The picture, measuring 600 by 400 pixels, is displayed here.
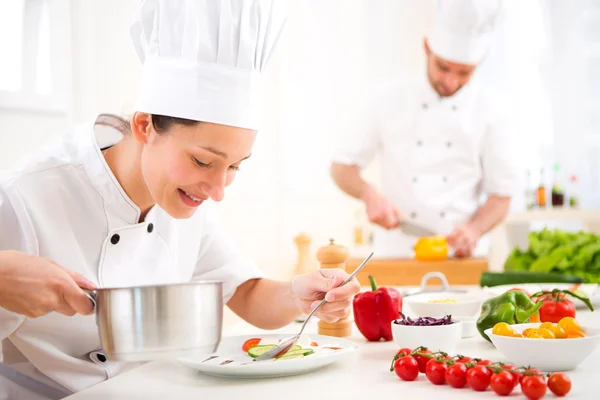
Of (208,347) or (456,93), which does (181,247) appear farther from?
(456,93)

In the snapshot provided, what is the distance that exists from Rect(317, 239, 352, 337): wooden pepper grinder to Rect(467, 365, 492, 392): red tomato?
0.62m

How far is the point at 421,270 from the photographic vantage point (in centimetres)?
343

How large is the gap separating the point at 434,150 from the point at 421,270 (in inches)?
44.3

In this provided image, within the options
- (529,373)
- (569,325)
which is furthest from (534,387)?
(569,325)

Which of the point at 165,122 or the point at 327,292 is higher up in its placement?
the point at 165,122

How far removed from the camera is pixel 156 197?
1519 millimetres

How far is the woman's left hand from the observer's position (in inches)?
55.3

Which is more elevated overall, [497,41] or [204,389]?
[497,41]

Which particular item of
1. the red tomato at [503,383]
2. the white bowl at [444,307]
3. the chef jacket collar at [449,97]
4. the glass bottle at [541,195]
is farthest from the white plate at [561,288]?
the glass bottle at [541,195]

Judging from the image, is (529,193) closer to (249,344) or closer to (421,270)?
(421,270)

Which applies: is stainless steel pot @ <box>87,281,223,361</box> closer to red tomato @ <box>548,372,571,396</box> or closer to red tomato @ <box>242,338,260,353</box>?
red tomato @ <box>242,338,260,353</box>

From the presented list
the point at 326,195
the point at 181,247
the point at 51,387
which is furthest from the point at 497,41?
the point at 51,387

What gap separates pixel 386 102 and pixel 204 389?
3.45 meters

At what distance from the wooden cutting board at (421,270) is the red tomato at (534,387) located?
244 centimetres
